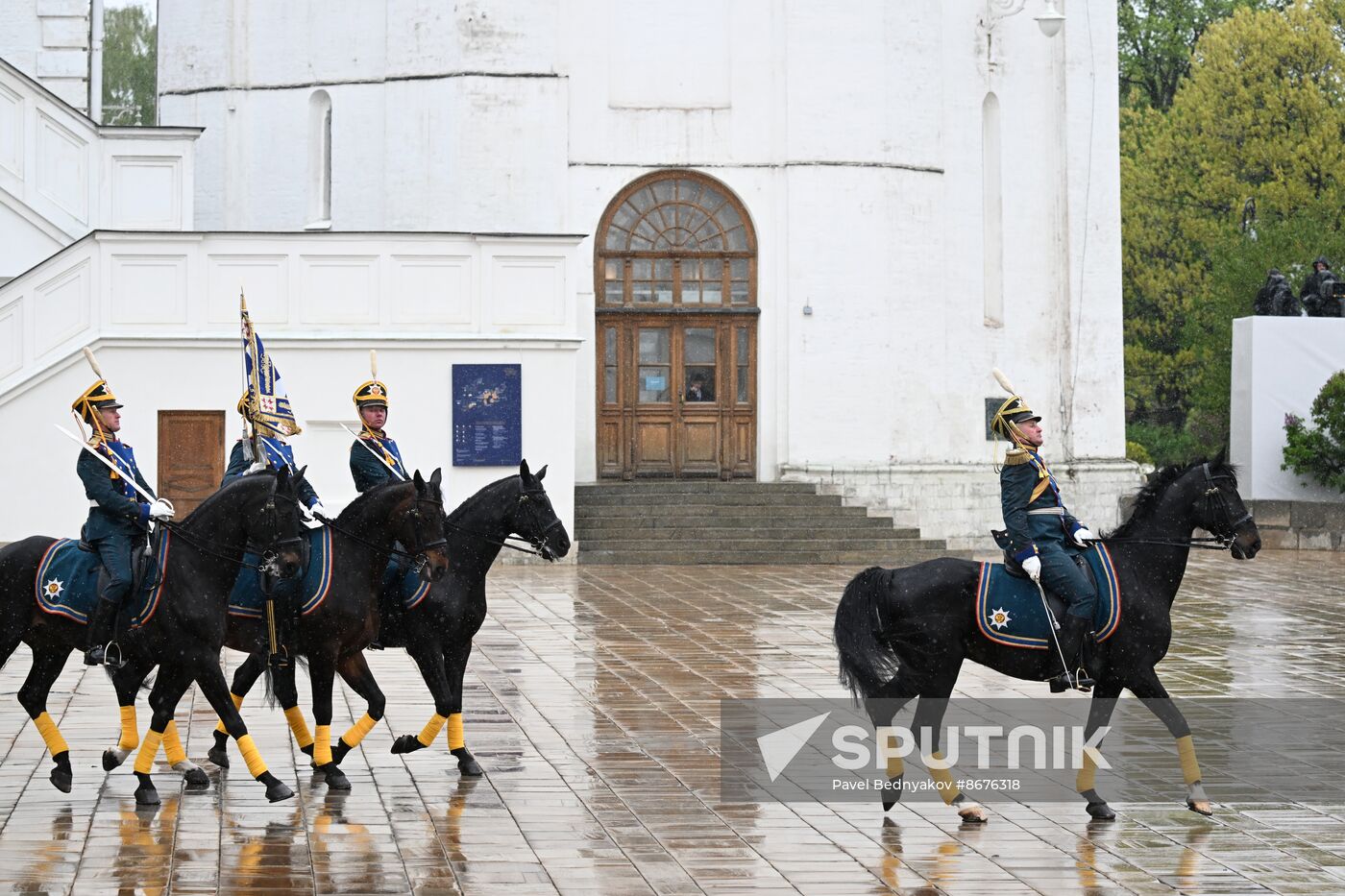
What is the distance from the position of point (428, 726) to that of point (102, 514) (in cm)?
222

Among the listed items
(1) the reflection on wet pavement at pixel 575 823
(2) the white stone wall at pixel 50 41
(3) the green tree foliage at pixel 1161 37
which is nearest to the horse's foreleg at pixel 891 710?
(1) the reflection on wet pavement at pixel 575 823

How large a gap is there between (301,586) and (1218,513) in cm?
514

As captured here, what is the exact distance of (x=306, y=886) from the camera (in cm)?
802

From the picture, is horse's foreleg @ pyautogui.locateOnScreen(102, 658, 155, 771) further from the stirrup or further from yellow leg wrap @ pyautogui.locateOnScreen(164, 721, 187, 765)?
the stirrup

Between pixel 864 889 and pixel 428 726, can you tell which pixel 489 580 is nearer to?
pixel 428 726

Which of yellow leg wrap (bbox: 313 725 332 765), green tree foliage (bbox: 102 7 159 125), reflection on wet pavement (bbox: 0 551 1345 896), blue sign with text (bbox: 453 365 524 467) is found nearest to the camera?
reflection on wet pavement (bbox: 0 551 1345 896)

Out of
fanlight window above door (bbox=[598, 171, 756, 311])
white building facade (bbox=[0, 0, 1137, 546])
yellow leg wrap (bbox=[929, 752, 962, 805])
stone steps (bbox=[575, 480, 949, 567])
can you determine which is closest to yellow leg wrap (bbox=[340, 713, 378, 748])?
yellow leg wrap (bbox=[929, 752, 962, 805])

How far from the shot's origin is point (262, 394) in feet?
38.4

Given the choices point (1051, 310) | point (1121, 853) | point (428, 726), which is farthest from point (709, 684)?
point (1051, 310)

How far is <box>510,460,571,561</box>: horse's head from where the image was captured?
11008 millimetres

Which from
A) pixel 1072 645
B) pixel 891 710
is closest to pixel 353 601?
pixel 891 710

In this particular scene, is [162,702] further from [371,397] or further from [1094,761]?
[1094,761]

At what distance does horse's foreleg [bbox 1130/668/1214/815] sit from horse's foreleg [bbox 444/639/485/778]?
3.77 m

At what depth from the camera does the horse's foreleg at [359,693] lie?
10.6 metres
